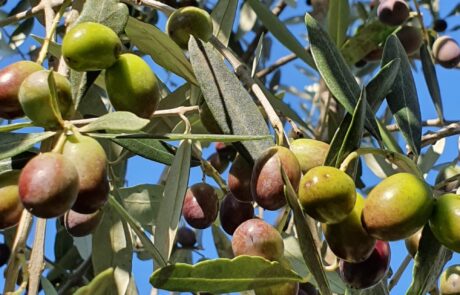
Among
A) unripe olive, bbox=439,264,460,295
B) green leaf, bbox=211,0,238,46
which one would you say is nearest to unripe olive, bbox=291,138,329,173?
unripe olive, bbox=439,264,460,295

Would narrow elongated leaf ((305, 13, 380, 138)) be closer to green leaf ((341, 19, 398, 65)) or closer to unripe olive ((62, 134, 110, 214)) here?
unripe olive ((62, 134, 110, 214))

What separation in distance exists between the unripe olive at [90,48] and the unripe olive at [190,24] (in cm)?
23

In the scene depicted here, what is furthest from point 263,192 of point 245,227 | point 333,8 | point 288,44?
point 333,8

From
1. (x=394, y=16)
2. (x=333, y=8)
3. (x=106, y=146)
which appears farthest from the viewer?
(x=394, y=16)

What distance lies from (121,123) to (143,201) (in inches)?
26.2

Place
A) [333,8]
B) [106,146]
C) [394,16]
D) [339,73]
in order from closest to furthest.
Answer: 1. [339,73]
2. [106,146]
3. [333,8]
4. [394,16]

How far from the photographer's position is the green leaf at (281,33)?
1.64 metres

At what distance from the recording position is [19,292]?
3.00ft

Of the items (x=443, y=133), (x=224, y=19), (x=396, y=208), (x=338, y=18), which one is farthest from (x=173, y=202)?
(x=338, y=18)

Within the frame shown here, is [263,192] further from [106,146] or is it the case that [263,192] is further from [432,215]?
[106,146]

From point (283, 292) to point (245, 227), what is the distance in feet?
0.27

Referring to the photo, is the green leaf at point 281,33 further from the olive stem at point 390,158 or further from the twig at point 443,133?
the olive stem at point 390,158

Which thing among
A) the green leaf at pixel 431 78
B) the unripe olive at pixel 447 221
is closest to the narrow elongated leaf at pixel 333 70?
the unripe olive at pixel 447 221

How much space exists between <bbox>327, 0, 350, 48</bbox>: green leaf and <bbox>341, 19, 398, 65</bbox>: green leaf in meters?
0.23
